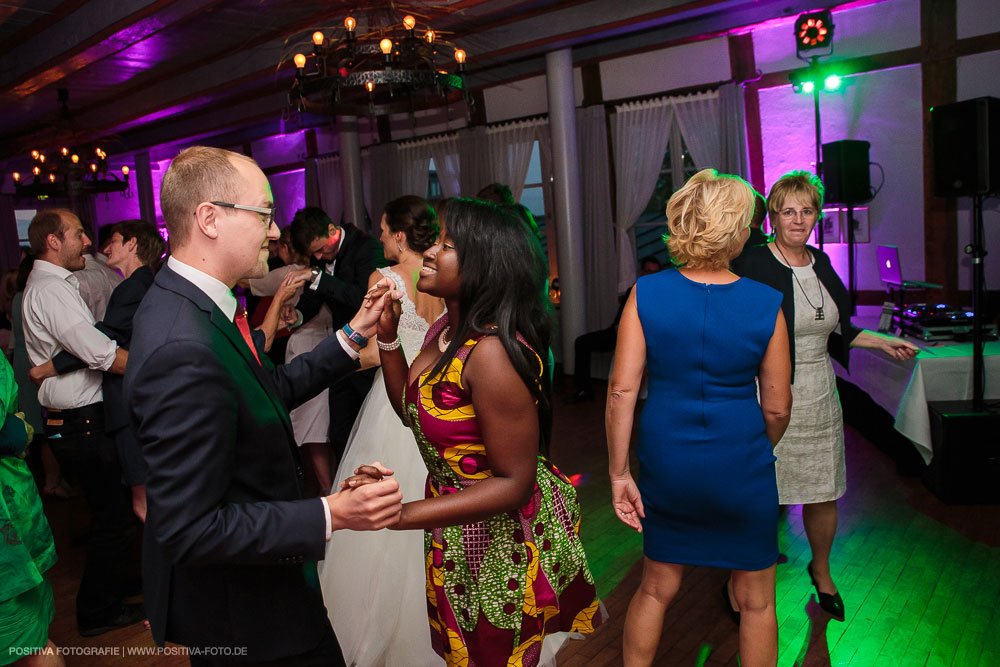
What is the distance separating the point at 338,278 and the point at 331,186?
24.9ft

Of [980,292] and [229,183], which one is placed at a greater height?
[229,183]

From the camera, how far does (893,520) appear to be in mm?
3766

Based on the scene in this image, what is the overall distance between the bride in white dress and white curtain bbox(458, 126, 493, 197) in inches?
243

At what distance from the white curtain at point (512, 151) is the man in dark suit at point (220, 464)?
24.1ft

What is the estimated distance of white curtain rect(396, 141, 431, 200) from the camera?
A: 9.61 m

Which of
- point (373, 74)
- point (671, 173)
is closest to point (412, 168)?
point (671, 173)

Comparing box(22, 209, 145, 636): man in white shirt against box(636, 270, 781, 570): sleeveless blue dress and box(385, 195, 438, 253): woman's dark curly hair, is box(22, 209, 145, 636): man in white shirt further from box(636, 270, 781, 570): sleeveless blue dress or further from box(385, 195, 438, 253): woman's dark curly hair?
box(636, 270, 781, 570): sleeveless blue dress

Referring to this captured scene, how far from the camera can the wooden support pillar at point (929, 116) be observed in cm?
601

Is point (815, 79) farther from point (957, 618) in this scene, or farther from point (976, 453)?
point (957, 618)

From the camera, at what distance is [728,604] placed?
2971 mm

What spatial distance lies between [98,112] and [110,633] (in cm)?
1001

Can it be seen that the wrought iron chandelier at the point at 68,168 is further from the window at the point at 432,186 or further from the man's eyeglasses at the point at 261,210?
the man's eyeglasses at the point at 261,210

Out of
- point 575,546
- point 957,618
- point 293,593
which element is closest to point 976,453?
point 957,618

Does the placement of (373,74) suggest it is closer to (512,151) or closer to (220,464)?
(220,464)
